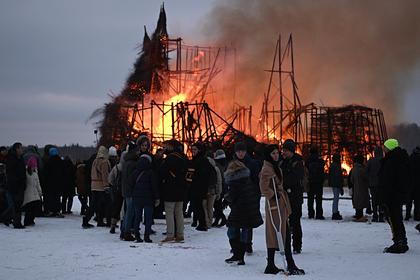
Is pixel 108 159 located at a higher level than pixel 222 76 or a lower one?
lower

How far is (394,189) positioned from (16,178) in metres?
7.94

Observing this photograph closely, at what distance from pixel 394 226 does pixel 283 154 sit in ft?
7.56

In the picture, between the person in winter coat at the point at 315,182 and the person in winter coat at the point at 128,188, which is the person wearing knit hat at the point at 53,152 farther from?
the person in winter coat at the point at 315,182

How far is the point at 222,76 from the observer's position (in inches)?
1592

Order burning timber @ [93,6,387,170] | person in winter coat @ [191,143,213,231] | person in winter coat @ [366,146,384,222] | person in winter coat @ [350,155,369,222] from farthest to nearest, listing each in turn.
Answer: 1. burning timber @ [93,6,387,170]
2. person in winter coat @ [350,155,369,222]
3. person in winter coat @ [366,146,384,222]
4. person in winter coat @ [191,143,213,231]

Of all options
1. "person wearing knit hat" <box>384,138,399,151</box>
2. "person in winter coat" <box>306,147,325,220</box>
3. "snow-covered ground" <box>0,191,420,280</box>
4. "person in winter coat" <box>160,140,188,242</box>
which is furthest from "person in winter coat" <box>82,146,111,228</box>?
"person wearing knit hat" <box>384,138,399,151</box>

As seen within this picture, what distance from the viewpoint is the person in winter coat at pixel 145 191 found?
1085 centimetres

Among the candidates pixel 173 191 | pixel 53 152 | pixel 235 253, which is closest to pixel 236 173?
pixel 235 253

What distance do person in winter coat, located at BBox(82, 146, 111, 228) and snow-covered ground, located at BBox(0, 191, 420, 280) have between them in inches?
23.0

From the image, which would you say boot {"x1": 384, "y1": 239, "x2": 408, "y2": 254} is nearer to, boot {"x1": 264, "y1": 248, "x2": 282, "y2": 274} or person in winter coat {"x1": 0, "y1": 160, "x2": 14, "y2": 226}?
boot {"x1": 264, "y1": 248, "x2": 282, "y2": 274}

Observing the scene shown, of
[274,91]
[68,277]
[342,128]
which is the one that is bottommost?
[68,277]

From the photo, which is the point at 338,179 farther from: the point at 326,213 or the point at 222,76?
the point at 222,76

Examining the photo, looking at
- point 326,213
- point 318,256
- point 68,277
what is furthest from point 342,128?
point 68,277

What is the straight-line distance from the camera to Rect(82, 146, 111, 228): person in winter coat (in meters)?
13.1
